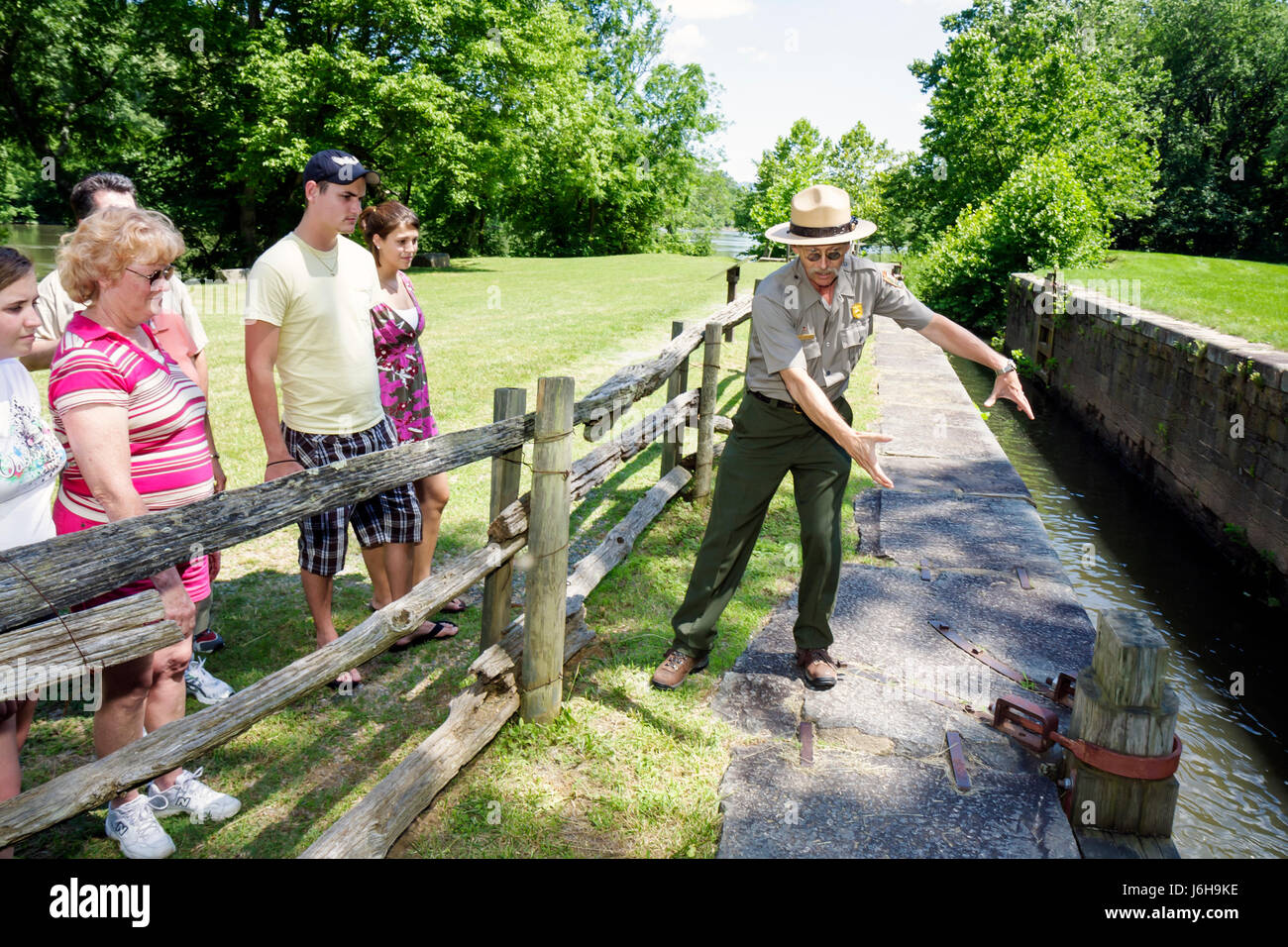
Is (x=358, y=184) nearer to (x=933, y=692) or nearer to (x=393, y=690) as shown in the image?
(x=393, y=690)

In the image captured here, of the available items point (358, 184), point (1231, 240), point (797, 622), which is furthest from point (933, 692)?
point (1231, 240)

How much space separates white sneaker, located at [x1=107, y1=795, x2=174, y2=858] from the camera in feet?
8.77

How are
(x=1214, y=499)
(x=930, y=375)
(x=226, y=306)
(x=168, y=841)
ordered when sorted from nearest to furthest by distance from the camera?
(x=168, y=841) < (x=1214, y=499) < (x=930, y=375) < (x=226, y=306)

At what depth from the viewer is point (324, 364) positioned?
346 centimetres

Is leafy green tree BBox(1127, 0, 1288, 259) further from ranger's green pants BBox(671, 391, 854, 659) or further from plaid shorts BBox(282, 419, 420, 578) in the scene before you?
plaid shorts BBox(282, 419, 420, 578)

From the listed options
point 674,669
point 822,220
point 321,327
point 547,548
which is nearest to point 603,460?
point 674,669

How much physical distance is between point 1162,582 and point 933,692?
445cm

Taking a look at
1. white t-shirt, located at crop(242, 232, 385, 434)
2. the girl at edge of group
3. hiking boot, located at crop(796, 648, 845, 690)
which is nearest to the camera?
the girl at edge of group

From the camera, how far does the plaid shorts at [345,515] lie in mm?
3549

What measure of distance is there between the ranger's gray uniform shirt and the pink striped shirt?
6.91ft

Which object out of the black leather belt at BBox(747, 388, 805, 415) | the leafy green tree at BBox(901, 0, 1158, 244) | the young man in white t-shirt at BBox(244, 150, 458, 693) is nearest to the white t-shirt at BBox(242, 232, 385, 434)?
the young man in white t-shirt at BBox(244, 150, 458, 693)

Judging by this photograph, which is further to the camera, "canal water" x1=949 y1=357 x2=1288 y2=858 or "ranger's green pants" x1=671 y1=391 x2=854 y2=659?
"canal water" x1=949 y1=357 x2=1288 y2=858
